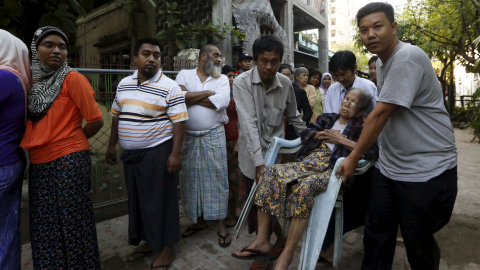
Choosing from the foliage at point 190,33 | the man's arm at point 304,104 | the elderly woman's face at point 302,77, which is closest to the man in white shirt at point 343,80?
Result: the man's arm at point 304,104

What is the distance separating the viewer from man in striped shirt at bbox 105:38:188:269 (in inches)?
98.7

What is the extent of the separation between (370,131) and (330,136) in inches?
25.0

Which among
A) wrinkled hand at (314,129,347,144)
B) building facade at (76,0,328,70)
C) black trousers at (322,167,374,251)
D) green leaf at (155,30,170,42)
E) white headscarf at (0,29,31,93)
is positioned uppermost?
building facade at (76,0,328,70)

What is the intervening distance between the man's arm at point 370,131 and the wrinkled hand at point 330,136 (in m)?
0.45

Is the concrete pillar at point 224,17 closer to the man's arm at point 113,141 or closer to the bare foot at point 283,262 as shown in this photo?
the man's arm at point 113,141

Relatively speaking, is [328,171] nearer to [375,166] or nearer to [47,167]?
[375,166]

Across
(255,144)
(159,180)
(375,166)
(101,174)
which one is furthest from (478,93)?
(101,174)

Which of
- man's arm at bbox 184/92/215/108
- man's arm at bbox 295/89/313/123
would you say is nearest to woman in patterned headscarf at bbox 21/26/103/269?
man's arm at bbox 184/92/215/108

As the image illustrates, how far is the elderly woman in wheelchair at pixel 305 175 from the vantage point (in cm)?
209

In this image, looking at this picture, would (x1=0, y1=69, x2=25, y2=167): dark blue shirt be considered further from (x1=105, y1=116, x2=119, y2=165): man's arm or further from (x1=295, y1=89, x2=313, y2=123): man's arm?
(x1=295, y1=89, x2=313, y2=123): man's arm

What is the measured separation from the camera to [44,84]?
204 cm

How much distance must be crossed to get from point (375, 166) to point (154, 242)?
1.86 m

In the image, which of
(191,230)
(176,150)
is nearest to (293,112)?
(176,150)

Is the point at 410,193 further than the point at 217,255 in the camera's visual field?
No
